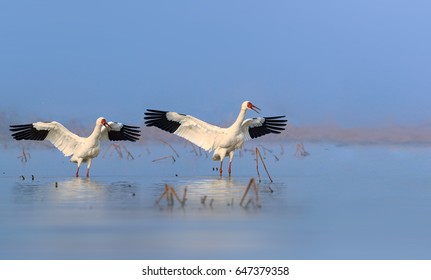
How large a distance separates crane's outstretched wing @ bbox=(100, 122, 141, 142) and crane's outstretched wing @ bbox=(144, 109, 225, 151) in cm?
48

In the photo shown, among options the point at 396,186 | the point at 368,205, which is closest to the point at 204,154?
the point at 396,186

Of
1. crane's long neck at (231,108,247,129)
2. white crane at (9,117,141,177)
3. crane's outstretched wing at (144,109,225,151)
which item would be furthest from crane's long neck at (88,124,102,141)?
crane's long neck at (231,108,247,129)

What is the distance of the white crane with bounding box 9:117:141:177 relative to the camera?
19.4 metres

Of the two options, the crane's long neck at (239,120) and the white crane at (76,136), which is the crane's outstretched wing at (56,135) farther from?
the crane's long neck at (239,120)

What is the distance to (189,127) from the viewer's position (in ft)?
66.4

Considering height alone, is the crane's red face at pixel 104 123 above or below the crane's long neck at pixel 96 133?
above

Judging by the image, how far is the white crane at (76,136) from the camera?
63.7 feet

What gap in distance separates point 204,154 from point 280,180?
349 inches

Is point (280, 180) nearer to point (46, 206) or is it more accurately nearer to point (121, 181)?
point (121, 181)

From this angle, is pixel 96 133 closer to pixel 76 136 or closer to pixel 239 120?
pixel 76 136

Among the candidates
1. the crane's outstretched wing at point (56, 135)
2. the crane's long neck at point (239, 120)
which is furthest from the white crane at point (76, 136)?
the crane's long neck at point (239, 120)

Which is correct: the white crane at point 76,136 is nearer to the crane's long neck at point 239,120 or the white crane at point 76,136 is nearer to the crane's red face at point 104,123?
the crane's red face at point 104,123

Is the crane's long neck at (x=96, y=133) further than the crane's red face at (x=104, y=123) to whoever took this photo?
No
